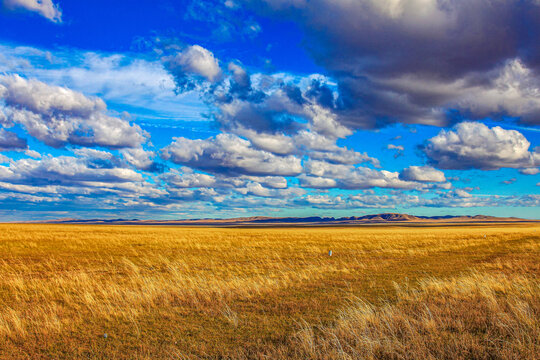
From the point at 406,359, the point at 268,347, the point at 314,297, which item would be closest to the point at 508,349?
the point at 406,359

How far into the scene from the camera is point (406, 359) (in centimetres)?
629

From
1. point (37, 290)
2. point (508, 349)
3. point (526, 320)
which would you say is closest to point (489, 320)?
point (526, 320)

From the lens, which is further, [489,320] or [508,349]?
[489,320]

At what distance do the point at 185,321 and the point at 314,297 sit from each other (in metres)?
4.49

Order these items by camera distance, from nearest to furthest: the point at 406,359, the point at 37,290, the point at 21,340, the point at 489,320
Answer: the point at 406,359, the point at 21,340, the point at 489,320, the point at 37,290

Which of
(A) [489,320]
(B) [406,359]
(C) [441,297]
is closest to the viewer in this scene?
(B) [406,359]

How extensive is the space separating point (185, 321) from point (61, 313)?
3.56 m

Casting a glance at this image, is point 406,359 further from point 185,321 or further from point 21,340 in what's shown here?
point 21,340

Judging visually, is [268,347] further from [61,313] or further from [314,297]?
[61,313]

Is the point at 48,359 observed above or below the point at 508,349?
below

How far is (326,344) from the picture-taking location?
693 cm

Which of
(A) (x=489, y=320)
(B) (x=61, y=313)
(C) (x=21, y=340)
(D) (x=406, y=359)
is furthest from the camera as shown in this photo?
(B) (x=61, y=313)

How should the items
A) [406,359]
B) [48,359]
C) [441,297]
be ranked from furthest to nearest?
[441,297] < [48,359] < [406,359]

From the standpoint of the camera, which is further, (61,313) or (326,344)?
(61,313)
